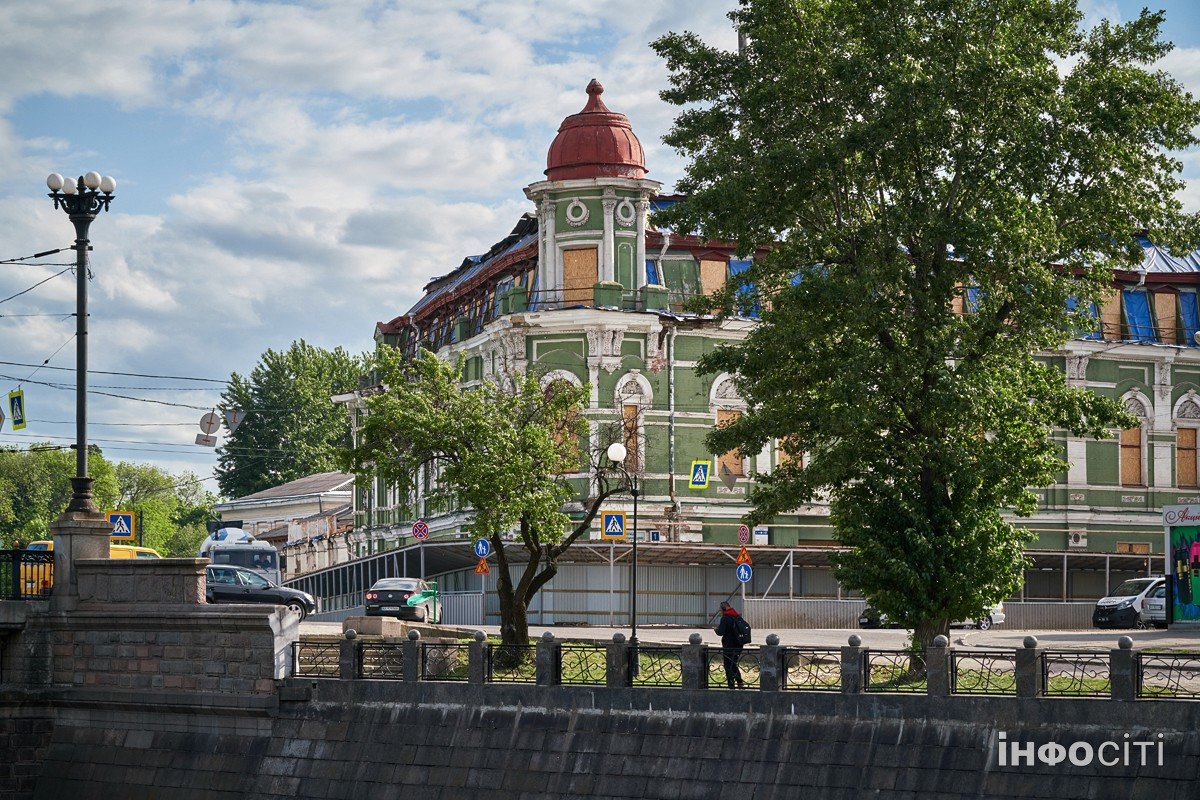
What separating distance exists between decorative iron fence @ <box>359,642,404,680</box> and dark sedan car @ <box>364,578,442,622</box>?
48.2 feet

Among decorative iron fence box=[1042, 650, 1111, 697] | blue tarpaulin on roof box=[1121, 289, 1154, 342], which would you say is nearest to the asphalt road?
decorative iron fence box=[1042, 650, 1111, 697]

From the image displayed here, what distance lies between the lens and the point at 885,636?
4509cm

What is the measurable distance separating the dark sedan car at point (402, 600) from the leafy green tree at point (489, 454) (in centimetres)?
908

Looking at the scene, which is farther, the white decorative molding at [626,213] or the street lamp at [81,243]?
the white decorative molding at [626,213]

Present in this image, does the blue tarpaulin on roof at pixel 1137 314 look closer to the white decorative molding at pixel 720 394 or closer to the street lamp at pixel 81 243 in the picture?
the white decorative molding at pixel 720 394

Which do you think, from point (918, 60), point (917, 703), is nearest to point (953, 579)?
point (917, 703)

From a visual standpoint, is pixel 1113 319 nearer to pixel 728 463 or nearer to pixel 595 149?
pixel 728 463

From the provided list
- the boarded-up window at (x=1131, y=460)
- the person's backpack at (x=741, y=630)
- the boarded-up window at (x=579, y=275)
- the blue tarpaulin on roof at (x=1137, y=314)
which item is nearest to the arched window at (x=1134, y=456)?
the boarded-up window at (x=1131, y=460)

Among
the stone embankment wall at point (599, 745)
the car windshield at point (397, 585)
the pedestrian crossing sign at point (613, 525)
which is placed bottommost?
the stone embankment wall at point (599, 745)

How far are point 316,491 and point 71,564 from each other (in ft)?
202

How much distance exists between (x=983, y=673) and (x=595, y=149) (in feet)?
103

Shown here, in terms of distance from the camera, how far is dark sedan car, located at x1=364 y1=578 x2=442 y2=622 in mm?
47375

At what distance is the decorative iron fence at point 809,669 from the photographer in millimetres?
26969

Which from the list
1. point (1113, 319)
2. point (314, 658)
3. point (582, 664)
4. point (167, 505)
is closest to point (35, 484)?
point (167, 505)
